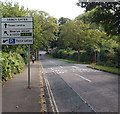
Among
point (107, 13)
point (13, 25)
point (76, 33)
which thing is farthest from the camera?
point (76, 33)

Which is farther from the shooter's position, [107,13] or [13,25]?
[107,13]

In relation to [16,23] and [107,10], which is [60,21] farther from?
[16,23]

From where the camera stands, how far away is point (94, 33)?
45000 mm

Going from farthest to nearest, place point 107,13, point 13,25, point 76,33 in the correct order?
point 76,33 < point 107,13 < point 13,25

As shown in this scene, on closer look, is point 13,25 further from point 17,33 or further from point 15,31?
point 17,33

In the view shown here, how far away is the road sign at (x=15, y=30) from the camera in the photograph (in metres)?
10.3

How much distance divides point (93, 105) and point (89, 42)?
36.9 meters

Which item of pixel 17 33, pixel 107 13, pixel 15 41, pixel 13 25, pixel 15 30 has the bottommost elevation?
pixel 15 41

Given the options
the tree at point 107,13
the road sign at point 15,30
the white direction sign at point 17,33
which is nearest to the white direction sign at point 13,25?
the road sign at point 15,30

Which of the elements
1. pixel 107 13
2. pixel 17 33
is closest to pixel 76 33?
pixel 107 13

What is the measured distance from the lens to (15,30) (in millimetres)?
10375

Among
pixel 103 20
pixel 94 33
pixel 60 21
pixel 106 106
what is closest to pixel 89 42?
pixel 94 33

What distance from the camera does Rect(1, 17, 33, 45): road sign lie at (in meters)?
10.3

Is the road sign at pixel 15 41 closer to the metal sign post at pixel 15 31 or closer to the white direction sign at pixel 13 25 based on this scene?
the metal sign post at pixel 15 31
